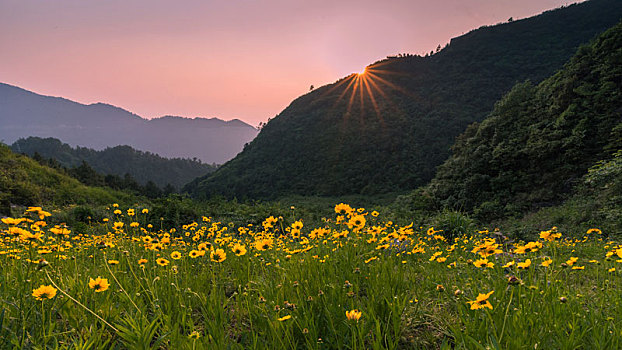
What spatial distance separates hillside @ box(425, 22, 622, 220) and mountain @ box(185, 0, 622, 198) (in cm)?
1900

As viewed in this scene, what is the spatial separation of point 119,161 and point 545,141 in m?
121

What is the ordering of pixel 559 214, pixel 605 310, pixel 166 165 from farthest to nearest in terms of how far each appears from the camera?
1. pixel 166 165
2. pixel 559 214
3. pixel 605 310

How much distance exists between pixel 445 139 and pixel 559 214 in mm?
31531

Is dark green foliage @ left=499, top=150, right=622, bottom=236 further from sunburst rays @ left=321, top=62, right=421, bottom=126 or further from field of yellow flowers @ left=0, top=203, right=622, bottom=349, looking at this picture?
sunburst rays @ left=321, top=62, right=421, bottom=126

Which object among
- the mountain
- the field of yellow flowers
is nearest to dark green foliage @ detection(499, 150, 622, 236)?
the field of yellow flowers

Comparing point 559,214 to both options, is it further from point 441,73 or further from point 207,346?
point 441,73

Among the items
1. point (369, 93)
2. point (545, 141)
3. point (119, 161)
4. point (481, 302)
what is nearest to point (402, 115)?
point (369, 93)

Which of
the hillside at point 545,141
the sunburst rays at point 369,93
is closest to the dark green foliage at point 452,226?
the hillside at point 545,141

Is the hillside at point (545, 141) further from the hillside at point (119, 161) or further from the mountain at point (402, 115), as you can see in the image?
the hillside at point (119, 161)

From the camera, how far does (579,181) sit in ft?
41.5

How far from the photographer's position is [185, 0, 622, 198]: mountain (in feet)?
134

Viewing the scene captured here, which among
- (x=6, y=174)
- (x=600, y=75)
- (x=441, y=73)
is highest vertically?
(x=441, y=73)

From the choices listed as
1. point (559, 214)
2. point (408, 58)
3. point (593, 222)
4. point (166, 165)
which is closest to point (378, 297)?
point (593, 222)

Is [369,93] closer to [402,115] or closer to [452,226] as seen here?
[402,115]
